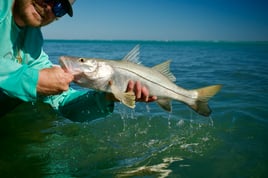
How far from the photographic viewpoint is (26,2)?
12.8 ft

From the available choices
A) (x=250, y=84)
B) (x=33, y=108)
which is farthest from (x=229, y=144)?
(x=250, y=84)

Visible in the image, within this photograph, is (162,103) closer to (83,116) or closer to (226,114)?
(83,116)

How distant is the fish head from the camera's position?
3512mm

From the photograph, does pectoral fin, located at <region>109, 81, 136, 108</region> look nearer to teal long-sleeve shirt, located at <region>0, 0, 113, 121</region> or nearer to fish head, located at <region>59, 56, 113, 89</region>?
fish head, located at <region>59, 56, 113, 89</region>

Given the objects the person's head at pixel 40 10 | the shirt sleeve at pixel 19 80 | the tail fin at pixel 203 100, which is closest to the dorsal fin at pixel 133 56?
the person's head at pixel 40 10

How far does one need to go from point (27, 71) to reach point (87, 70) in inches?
26.7

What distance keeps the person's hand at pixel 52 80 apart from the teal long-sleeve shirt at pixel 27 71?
0.18 feet

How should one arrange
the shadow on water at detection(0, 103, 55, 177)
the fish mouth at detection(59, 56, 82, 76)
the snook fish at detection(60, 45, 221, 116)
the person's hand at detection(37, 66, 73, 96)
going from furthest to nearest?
the shadow on water at detection(0, 103, 55, 177) < the snook fish at detection(60, 45, 221, 116) < the fish mouth at detection(59, 56, 82, 76) < the person's hand at detection(37, 66, 73, 96)

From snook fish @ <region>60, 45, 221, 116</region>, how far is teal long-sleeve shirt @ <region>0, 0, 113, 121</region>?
1.47 ft

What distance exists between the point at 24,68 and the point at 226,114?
5388 millimetres

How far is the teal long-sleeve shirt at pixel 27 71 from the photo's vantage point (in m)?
3.25

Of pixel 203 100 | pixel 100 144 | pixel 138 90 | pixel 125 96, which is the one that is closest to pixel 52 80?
pixel 125 96

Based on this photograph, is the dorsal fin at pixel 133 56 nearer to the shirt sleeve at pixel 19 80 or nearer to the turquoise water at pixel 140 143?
the shirt sleeve at pixel 19 80

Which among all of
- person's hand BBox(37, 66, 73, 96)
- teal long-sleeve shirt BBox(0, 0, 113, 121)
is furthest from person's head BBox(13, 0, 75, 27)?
person's hand BBox(37, 66, 73, 96)
